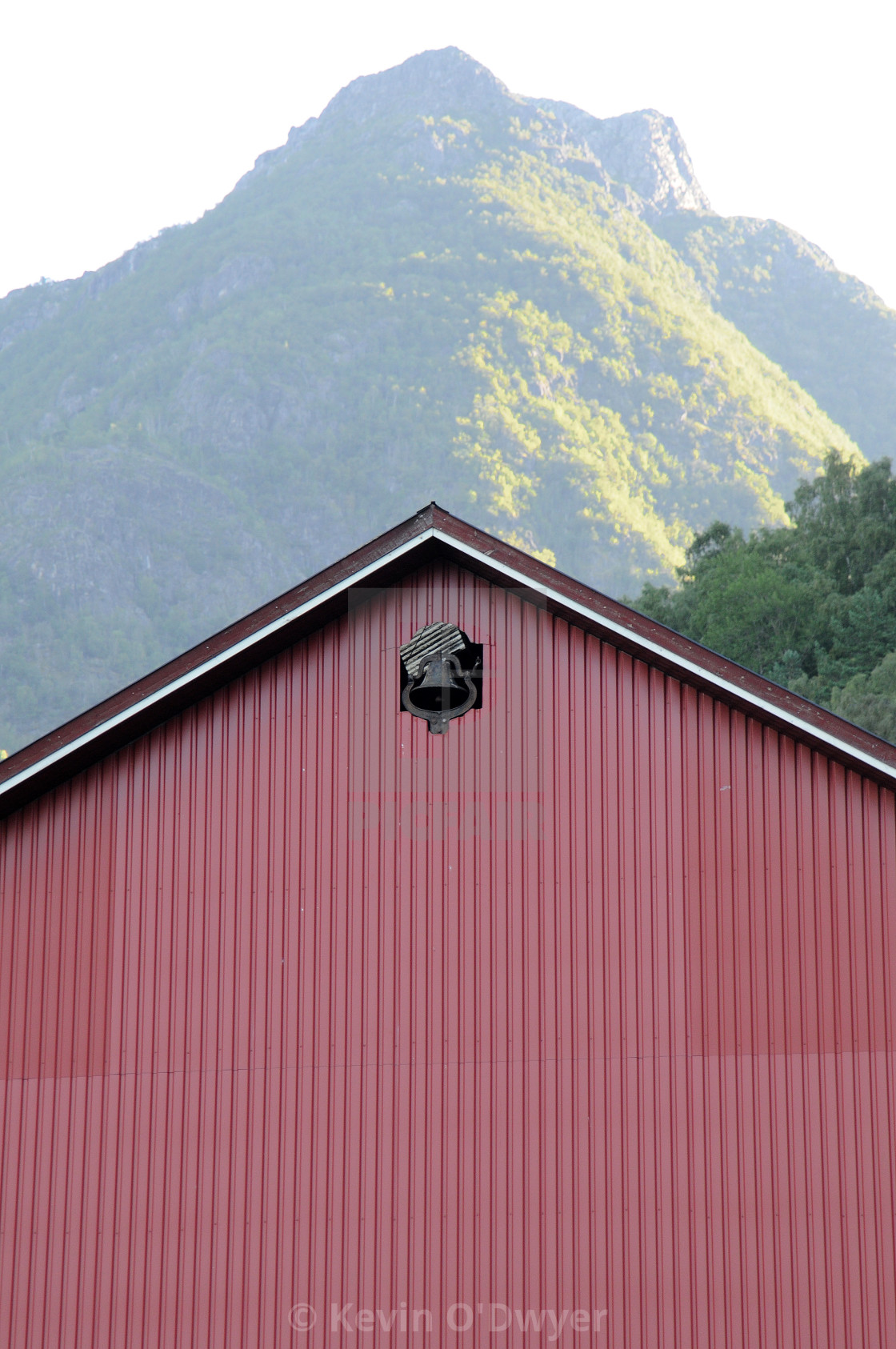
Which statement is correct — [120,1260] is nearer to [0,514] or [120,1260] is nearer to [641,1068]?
[641,1068]

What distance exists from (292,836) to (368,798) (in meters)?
0.69

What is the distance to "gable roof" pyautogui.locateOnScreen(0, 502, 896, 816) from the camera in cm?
970

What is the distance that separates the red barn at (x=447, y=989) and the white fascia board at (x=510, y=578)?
0.10ft

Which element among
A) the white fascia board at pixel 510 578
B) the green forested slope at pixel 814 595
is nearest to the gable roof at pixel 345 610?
the white fascia board at pixel 510 578

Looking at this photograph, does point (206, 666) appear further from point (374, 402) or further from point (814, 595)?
point (374, 402)

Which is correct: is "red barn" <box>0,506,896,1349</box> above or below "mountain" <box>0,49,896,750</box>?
below

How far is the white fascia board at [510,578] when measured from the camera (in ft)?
31.9

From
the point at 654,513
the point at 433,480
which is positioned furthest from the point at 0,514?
the point at 654,513

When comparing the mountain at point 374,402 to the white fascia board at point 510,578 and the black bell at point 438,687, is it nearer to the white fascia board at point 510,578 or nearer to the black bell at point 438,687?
the white fascia board at point 510,578

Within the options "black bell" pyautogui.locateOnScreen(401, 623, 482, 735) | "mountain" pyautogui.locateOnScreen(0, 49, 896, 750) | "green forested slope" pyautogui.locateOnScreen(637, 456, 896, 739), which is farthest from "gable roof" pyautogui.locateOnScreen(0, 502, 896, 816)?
"mountain" pyautogui.locateOnScreen(0, 49, 896, 750)

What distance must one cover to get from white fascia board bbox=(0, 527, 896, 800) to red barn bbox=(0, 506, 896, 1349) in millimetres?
31

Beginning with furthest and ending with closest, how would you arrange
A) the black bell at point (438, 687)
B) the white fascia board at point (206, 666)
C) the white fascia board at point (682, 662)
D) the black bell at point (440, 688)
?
the black bell at point (438, 687)
the black bell at point (440, 688)
the white fascia board at point (682, 662)
the white fascia board at point (206, 666)

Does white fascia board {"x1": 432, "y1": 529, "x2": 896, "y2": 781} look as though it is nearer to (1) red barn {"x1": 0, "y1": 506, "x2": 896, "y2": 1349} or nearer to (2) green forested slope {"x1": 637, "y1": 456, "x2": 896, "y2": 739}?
(1) red barn {"x1": 0, "y1": 506, "x2": 896, "y2": 1349}

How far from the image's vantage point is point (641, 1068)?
396 inches
